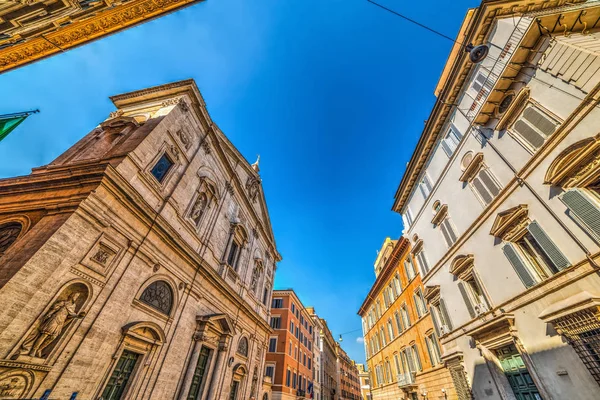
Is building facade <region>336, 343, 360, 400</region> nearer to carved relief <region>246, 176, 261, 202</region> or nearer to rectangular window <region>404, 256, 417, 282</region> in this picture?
A: rectangular window <region>404, 256, 417, 282</region>

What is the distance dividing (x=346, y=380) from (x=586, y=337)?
73.0 metres

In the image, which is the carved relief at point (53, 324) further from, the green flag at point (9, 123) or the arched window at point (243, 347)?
the arched window at point (243, 347)

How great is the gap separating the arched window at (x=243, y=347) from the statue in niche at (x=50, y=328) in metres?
10.4

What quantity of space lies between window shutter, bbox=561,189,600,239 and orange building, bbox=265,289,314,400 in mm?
26707

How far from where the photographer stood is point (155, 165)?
9758 mm

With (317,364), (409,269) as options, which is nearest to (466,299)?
(409,269)

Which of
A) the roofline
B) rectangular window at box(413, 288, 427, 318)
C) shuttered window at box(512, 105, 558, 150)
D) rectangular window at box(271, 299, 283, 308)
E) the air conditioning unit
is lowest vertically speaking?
the air conditioning unit

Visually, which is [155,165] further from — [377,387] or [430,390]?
[377,387]

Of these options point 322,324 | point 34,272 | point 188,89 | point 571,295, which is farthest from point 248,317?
point 322,324

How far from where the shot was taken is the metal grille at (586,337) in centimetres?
550

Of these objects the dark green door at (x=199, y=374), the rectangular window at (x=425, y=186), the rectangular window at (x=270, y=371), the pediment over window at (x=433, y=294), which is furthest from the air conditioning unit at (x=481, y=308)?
the rectangular window at (x=270, y=371)

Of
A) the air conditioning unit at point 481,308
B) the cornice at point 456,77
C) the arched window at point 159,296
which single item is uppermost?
the cornice at point 456,77

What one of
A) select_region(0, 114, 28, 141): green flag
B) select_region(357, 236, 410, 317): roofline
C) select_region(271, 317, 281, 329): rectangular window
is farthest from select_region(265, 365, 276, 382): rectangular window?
select_region(0, 114, 28, 141): green flag

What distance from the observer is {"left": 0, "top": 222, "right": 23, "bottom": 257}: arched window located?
6.86 meters
